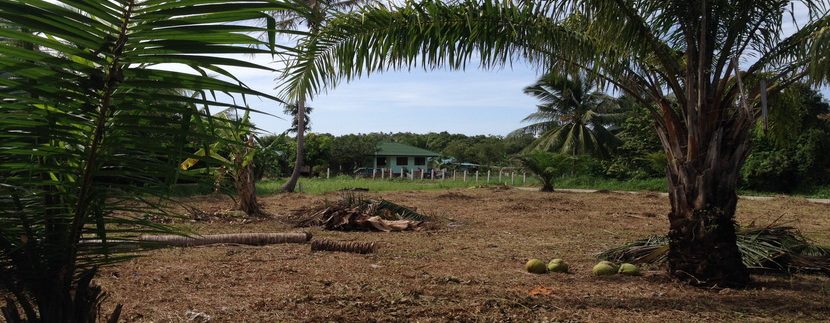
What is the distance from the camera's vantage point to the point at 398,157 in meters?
57.7

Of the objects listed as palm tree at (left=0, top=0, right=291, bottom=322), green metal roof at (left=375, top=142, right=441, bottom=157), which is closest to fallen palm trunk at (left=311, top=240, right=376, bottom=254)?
palm tree at (left=0, top=0, right=291, bottom=322)

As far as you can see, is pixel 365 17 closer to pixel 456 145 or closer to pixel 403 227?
pixel 403 227

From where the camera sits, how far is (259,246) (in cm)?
738

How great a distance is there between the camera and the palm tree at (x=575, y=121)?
110 ft

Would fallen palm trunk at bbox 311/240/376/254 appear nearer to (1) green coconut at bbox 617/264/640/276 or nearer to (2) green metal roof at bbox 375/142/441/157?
(1) green coconut at bbox 617/264/640/276

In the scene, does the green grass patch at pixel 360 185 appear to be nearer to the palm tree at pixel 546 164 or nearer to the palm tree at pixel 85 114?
the palm tree at pixel 546 164

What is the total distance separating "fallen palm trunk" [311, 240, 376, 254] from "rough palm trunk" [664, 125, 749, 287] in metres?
3.24

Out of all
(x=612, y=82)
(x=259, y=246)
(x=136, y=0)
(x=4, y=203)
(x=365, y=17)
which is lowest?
(x=259, y=246)

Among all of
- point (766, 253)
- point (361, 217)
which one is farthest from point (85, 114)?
point (361, 217)

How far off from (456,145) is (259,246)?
2168 inches

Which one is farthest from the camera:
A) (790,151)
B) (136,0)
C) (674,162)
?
(790,151)

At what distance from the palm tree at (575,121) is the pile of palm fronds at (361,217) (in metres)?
23.3

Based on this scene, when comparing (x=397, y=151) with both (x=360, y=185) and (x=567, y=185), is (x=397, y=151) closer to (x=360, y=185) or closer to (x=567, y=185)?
(x=567, y=185)

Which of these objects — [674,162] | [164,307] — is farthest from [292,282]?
[674,162]
